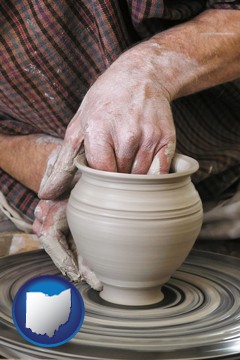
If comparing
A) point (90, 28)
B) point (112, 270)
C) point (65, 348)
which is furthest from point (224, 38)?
point (65, 348)

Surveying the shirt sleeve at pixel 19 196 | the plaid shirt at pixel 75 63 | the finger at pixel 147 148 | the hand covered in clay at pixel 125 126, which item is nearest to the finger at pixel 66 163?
the hand covered in clay at pixel 125 126

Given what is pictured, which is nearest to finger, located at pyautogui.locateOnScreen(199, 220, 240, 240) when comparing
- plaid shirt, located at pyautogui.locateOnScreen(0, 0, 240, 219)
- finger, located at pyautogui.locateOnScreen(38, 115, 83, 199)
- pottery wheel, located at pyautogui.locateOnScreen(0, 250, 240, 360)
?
plaid shirt, located at pyautogui.locateOnScreen(0, 0, 240, 219)

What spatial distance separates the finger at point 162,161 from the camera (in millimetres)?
1315

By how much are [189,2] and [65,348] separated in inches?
36.1

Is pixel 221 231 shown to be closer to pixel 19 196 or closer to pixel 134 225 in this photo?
pixel 19 196

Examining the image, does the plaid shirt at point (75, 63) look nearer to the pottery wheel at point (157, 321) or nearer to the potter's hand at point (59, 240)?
the potter's hand at point (59, 240)

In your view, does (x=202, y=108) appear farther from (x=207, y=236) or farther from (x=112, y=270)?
(x=112, y=270)

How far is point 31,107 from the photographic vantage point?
187 cm

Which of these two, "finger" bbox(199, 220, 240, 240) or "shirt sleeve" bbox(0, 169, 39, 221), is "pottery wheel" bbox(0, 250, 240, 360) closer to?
"finger" bbox(199, 220, 240, 240)

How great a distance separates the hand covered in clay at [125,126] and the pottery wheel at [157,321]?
230mm

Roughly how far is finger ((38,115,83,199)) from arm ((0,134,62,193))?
15.8 inches

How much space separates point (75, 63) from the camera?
5.88ft

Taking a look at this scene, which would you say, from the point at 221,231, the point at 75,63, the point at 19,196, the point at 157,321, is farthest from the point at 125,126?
the point at 19,196

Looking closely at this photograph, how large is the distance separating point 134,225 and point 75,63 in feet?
2.20
